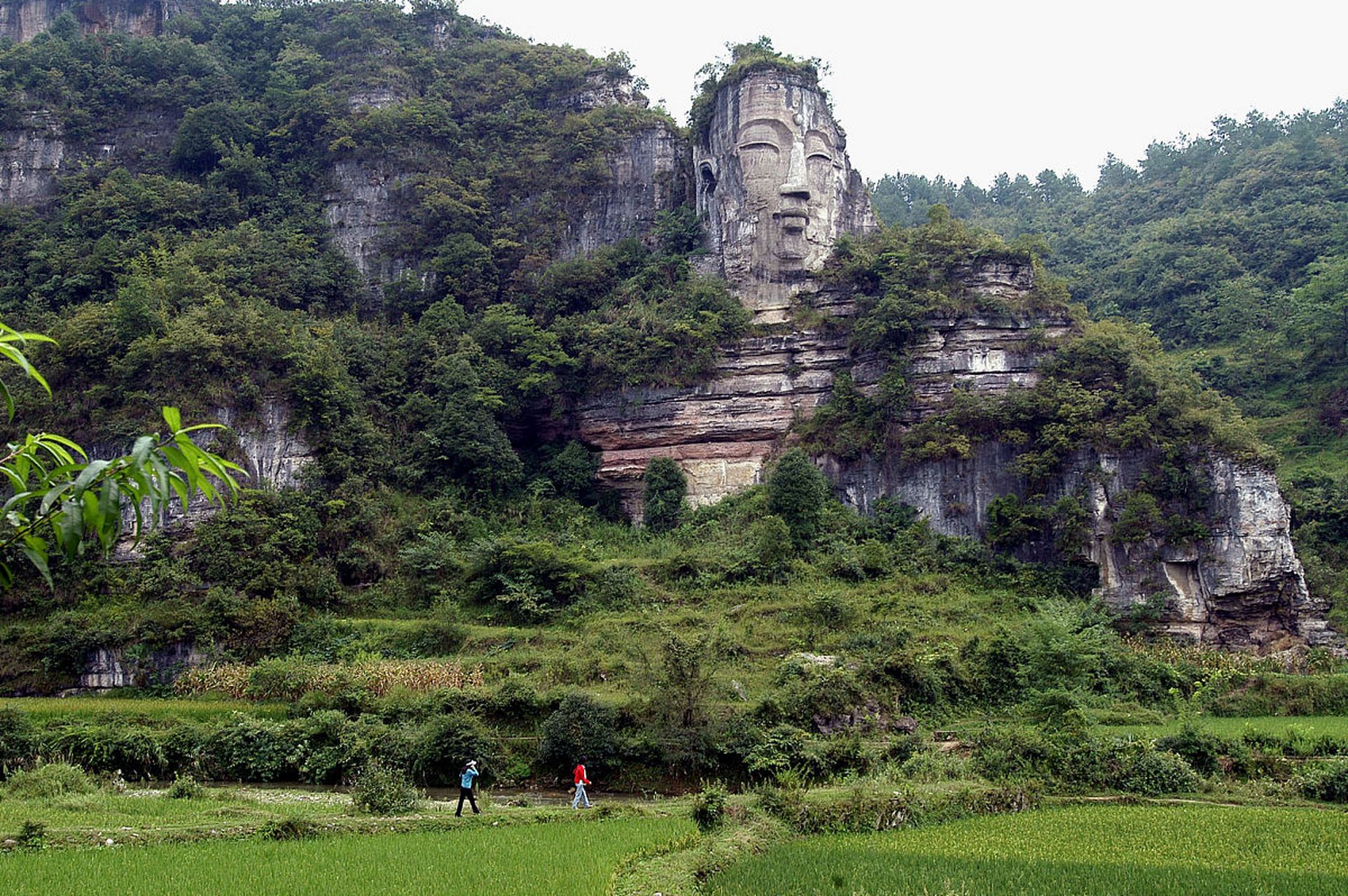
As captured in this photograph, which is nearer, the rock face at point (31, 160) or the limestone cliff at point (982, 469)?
the limestone cliff at point (982, 469)

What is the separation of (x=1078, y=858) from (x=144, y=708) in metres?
20.5

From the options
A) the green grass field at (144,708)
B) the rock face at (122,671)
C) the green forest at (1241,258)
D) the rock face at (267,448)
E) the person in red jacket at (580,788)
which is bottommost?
the person in red jacket at (580,788)

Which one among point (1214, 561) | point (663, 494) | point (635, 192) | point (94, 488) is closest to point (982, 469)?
point (1214, 561)

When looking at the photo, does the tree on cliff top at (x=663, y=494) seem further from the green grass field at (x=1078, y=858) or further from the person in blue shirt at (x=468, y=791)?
the green grass field at (x=1078, y=858)

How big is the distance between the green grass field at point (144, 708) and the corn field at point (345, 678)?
537 millimetres

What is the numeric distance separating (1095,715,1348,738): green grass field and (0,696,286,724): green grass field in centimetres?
1779

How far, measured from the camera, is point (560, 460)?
3931cm

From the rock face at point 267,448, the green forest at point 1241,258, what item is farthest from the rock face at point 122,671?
the green forest at point 1241,258

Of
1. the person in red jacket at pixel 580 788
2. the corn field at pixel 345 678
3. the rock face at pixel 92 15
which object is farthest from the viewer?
the rock face at pixel 92 15

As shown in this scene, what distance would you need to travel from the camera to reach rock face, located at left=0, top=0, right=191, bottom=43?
185ft

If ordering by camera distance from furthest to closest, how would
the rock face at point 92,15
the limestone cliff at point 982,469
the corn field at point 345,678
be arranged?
1. the rock face at point 92,15
2. the limestone cliff at point 982,469
3. the corn field at point 345,678

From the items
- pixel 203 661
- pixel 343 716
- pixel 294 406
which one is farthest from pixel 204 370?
pixel 343 716

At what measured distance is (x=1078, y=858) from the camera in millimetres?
11477

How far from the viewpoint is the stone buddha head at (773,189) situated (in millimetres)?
41250
